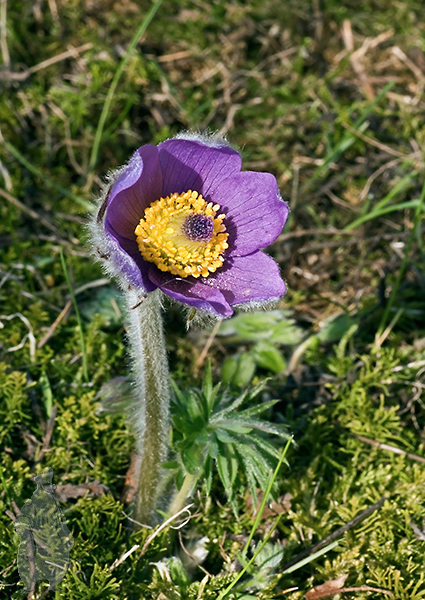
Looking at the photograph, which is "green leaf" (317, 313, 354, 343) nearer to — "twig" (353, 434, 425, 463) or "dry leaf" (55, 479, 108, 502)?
"twig" (353, 434, 425, 463)

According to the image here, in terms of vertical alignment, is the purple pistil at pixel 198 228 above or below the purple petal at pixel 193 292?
above

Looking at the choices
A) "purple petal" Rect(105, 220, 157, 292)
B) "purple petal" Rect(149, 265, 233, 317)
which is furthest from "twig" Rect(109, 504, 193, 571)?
"purple petal" Rect(105, 220, 157, 292)

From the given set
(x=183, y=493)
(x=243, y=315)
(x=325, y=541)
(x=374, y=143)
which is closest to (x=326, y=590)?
(x=325, y=541)

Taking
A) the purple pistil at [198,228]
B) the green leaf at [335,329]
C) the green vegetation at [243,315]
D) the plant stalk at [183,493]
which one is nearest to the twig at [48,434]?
the green vegetation at [243,315]

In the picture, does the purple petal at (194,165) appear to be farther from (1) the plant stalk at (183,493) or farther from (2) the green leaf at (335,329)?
(2) the green leaf at (335,329)

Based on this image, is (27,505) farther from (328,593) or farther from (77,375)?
(328,593)

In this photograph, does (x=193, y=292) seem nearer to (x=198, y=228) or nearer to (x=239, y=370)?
(x=198, y=228)

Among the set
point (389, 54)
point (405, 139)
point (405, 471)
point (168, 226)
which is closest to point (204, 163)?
point (168, 226)
